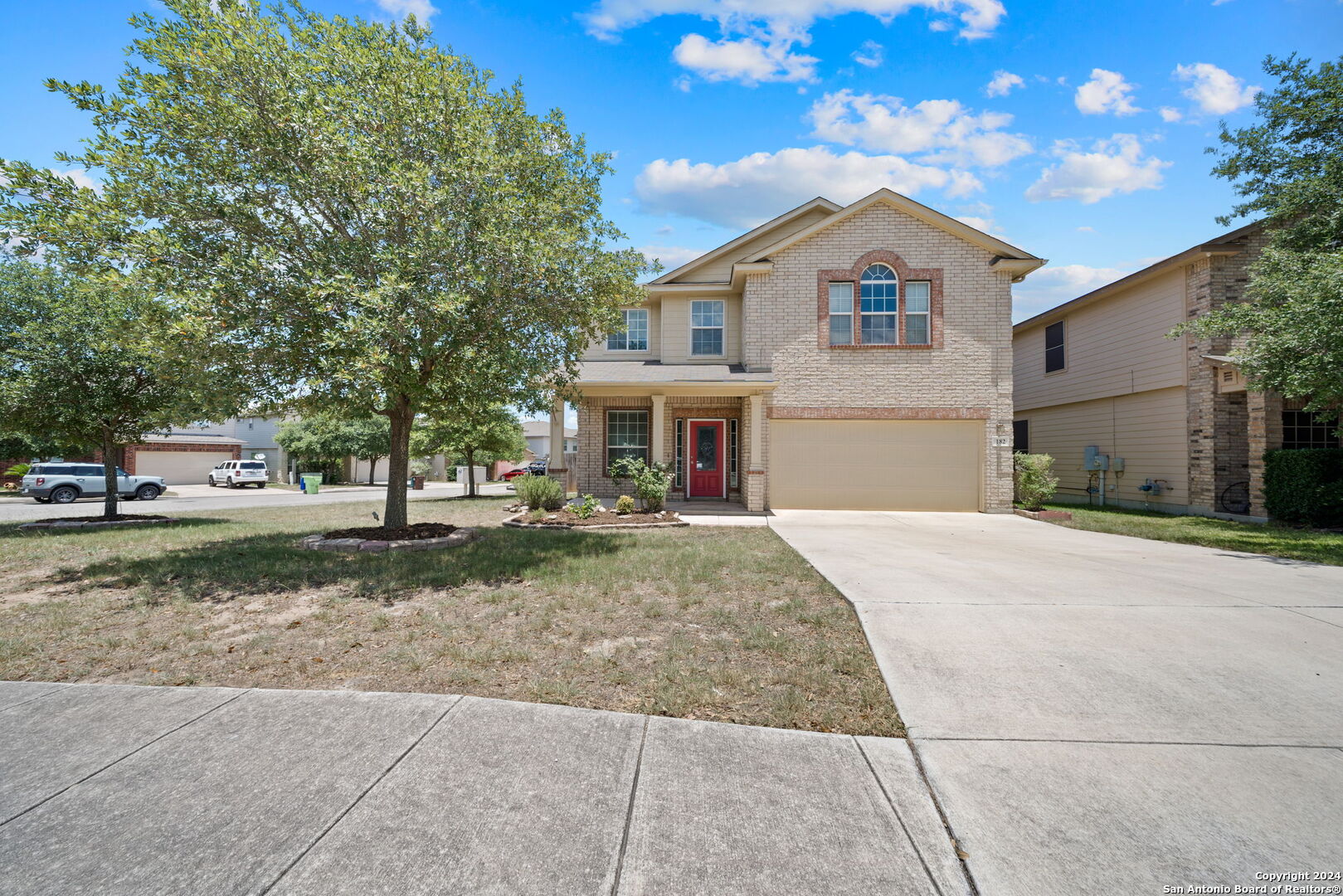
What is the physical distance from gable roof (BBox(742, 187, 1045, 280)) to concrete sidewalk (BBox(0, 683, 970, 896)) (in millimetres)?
13480

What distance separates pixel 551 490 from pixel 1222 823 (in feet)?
39.3

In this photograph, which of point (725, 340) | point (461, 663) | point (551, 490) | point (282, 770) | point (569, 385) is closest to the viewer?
point (282, 770)

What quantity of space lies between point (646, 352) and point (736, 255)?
3633 millimetres

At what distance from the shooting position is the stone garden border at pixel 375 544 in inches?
356

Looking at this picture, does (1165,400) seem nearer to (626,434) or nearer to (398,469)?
(626,434)

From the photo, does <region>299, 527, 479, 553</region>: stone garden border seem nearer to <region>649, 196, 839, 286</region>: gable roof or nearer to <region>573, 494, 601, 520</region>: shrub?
<region>573, 494, 601, 520</region>: shrub

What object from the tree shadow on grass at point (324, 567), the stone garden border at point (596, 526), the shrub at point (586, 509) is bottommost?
the tree shadow on grass at point (324, 567)

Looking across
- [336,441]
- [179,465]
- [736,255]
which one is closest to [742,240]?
[736,255]

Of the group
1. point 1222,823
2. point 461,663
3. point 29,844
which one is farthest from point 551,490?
point 1222,823

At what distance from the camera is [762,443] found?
15141 mm

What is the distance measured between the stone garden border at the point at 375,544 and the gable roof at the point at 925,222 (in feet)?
32.3

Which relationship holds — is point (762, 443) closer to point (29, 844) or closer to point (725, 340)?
point (725, 340)

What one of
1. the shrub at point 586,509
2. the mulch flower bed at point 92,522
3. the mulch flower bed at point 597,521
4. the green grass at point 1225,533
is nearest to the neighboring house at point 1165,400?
the green grass at point 1225,533

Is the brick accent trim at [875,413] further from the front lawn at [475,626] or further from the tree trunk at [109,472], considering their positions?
the tree trunk at [109,472]
